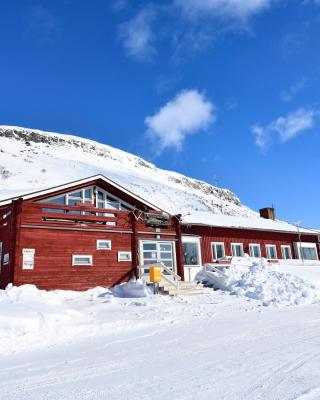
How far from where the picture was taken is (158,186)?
3314 inches

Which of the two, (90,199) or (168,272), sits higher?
(90,199)

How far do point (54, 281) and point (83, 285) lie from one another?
4.66 ft

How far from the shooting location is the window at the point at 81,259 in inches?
726

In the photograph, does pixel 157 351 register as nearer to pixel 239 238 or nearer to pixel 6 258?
pixel 6 258

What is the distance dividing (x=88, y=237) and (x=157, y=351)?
12.1 meters

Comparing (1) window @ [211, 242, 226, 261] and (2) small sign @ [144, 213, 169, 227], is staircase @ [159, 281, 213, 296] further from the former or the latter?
(1) window @ [211, 242, 226, 261]

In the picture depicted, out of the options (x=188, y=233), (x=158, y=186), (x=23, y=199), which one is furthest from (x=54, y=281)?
(x=158, y=186)

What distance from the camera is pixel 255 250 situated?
28.7 meters

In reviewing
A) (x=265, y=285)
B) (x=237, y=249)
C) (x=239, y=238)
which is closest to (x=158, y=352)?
(x=265, y=285)

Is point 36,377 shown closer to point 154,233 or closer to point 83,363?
point 83,363

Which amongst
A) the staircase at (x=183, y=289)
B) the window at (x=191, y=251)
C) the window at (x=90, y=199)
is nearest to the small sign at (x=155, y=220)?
the window at (x=90, y=199)

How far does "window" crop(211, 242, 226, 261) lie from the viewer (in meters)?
26.0

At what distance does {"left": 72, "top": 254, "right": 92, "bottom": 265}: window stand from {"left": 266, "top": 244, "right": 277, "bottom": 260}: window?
52.1ft

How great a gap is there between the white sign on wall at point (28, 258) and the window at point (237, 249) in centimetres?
1474
